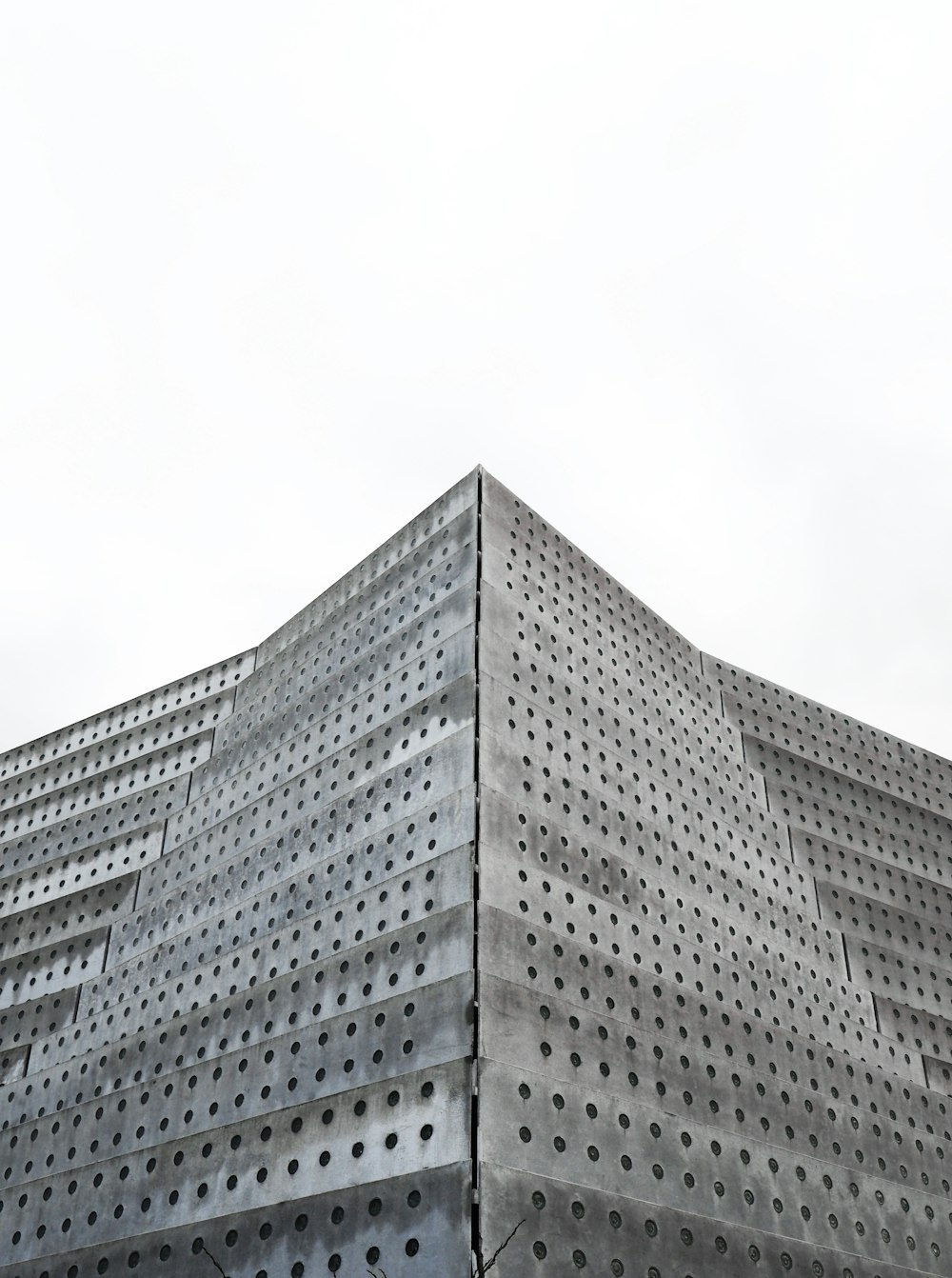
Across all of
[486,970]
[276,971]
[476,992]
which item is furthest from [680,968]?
[276,971]

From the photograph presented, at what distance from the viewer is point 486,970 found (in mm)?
13156

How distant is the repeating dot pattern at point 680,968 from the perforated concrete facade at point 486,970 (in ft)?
0.19

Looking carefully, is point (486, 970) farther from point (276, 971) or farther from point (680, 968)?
point (276, 971)

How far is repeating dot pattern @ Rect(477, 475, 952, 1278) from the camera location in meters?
12.9

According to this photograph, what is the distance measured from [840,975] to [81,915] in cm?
1448

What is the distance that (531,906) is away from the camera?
14344 mm

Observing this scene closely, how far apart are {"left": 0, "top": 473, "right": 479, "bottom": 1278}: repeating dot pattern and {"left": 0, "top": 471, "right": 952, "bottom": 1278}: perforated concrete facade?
67 millimetres

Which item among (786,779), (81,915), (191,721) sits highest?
(191,721)

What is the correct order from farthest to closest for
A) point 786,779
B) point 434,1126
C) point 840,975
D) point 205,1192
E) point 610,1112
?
point 786,779 → point 840,975 → point 205,1192 → point 610,1112 → point 434,1126

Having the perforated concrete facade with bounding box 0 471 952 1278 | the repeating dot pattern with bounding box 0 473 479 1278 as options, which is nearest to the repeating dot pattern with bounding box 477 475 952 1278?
the perforated concrete facade with bounding box 0 471 952 1278

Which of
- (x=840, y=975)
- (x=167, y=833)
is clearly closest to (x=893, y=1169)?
(x=840, y=975)

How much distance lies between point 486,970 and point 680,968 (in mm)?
4145

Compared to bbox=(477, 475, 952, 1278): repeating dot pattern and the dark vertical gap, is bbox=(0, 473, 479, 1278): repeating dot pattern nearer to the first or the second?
the dark vertical gap

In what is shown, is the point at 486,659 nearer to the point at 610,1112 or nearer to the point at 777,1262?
the point at 610,1112
